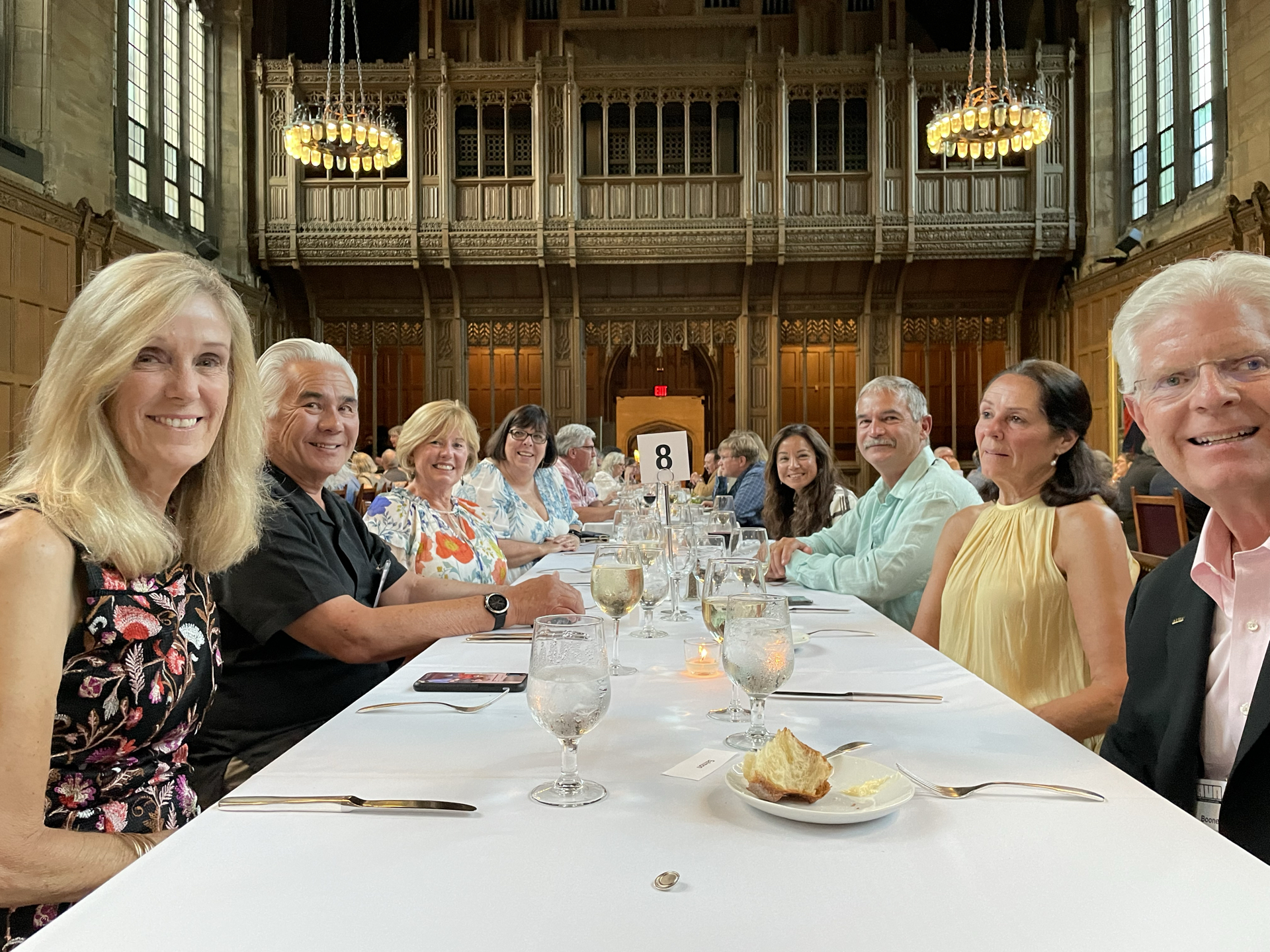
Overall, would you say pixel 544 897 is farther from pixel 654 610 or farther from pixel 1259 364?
pixel 654 610

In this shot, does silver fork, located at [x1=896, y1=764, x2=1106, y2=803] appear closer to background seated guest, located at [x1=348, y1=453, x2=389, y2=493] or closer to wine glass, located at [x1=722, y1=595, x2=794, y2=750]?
wine glass, located at [x1=722, y1=595, x2=794, y2=750]

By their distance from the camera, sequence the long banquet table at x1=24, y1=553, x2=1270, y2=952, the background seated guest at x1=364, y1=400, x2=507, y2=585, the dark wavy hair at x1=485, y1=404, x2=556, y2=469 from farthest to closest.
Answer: the dark wavy hair at x1=485, y1=404, x2=556, y2=469
the background seated guest at x1=364, y1=400, x2=507, y2=585
the long banquet table at x1=24, y1=553, x2=1270, y2=952

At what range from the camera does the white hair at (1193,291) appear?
1378 mm

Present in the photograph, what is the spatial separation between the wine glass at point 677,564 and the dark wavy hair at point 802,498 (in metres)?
2.13

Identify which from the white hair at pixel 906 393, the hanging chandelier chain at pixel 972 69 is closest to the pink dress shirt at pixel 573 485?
the white hair at pixel 906 393

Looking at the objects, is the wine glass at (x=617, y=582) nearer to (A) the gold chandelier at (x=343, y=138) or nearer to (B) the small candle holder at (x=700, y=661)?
(B) the small candle holder at (x=700, y=661)

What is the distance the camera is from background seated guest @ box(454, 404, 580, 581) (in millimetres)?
4938

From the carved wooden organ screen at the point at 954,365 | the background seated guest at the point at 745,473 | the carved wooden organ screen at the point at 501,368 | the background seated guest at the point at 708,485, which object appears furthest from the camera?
the carved wooden organ screen at the point at 501,368

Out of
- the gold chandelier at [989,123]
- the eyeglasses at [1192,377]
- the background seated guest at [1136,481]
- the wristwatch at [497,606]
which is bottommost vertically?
the wristwatch at [497,606]

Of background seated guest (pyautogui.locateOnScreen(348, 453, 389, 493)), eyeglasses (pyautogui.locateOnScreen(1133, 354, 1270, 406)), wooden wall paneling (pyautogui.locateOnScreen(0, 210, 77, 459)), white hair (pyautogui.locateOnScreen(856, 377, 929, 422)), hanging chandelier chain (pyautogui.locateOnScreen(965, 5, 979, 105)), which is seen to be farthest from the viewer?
hanging chandelier chain (pyautogui.locateOnScreen(965, 5, 979, 105))

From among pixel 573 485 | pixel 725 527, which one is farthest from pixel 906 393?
pixel 573 485

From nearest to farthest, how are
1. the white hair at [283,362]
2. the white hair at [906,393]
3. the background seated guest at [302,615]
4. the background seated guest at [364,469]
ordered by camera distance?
the background seated guest at [302,615] → the white hair at [283,362] → the white hair at [906,393] → the background seated guest at [364,469]

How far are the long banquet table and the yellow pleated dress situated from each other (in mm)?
795


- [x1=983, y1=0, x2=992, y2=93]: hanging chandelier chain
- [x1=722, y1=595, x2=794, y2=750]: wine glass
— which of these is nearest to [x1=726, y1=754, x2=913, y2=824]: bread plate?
[x1=722, y1=595, x2=794, y2=750]: wine glass
